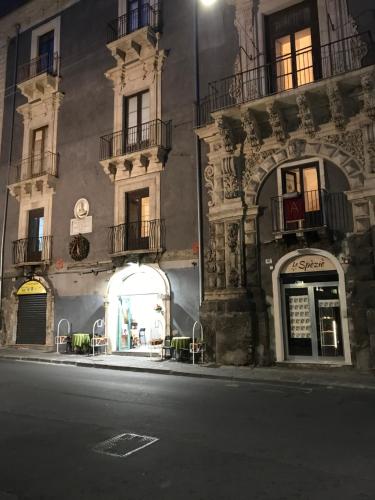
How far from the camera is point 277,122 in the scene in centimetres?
1324

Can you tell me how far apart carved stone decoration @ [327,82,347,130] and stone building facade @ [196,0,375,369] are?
0.13ft

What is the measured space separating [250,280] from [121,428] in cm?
819

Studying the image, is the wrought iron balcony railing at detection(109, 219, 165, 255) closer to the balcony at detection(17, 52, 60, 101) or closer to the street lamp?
the street lamp

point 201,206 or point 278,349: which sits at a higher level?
point 201,206

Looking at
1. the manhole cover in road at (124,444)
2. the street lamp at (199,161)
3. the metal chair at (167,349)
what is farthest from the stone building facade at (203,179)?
the manhole cover in road at (124,444)

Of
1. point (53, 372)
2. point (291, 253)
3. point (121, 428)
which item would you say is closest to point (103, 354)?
point (53, 372)

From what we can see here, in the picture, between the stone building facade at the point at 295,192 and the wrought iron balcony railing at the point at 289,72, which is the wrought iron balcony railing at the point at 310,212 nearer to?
the stone building facade at the point at 295,192

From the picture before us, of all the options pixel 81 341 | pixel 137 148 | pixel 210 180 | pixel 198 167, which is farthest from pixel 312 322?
pixel 137 148

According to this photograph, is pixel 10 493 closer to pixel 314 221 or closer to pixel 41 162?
pixel 314 221

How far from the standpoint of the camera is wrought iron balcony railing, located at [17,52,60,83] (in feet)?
68.7

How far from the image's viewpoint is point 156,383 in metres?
10.2

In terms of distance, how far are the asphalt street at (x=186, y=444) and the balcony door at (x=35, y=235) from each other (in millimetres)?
11502

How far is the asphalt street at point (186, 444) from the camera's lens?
13.2 feet

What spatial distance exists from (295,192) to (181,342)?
19.7 feet
